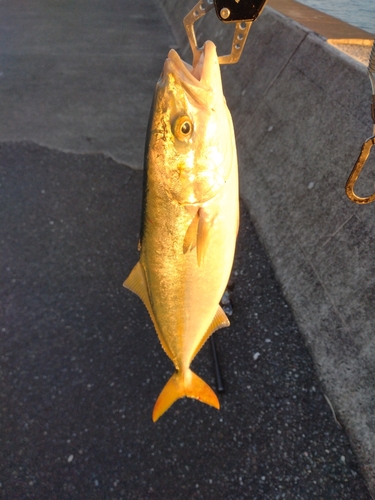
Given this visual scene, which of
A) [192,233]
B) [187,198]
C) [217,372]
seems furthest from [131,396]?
[187,198]

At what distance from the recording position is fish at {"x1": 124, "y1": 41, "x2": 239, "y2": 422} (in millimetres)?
1634

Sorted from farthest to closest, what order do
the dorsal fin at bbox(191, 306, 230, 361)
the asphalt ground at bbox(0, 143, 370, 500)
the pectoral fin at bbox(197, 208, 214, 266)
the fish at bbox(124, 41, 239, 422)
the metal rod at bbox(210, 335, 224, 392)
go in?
1. the metal rod at bbox(210, 335, 224, 392)
2. the asphalt ground at bbox(0, 143, 370, 500)
3. the dorsal fin at bbox(191, 306, 230, 361)
4. the pectoral fin at bbox(197, 208, 214, 266)
5. the fish at bbox(124, 41, 239, 422)

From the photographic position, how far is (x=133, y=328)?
3662 mm

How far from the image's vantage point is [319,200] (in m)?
3.43

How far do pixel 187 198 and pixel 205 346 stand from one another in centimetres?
202

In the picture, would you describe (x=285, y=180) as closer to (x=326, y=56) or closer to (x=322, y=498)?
(x=326, y=56)

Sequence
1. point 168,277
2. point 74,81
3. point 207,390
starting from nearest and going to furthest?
point 168,277, point 207,390, point 74,81

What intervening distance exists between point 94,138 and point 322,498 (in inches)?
211

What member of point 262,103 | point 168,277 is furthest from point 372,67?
point 262,103

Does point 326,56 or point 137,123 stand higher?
point 326,56

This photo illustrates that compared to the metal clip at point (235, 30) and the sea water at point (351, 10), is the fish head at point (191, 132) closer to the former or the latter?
the metal clip at point (235, 30)

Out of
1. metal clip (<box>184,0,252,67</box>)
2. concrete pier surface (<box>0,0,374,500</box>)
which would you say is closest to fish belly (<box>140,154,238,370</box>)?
metal clip (<box>184,0,252,67</box>)

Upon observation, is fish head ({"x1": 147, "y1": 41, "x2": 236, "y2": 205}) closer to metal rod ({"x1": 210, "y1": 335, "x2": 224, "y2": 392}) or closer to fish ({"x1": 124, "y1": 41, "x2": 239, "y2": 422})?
fish ({"x1": 124, "y1": 41, "x2": 239, "y2": 422})

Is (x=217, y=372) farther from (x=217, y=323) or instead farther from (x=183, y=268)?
(x=183, y=268)
